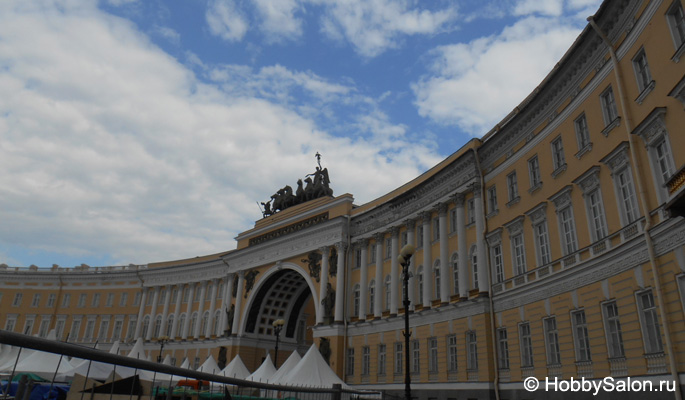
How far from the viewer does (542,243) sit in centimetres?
2081

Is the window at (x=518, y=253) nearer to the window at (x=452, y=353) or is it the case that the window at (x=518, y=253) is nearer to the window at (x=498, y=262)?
the window at (x=498, y=262)

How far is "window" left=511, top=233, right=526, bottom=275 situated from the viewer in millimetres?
21984

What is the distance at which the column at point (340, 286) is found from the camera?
35594mm

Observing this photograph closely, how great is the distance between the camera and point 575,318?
18.3 metres

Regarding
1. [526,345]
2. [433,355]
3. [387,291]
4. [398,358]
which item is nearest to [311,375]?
[433,355]

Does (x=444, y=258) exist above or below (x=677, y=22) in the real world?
below

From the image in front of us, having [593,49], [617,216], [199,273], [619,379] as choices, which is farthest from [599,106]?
[199,273]

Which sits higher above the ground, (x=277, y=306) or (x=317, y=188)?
(x=317, y=188)

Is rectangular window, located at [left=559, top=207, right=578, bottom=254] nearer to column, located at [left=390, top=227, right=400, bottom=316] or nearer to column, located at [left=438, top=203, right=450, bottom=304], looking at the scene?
column, located at [left=438, top=203, right=450, bottom=304]

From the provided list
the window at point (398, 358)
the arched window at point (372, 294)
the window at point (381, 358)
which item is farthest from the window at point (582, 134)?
the arched window at point (372, 294)

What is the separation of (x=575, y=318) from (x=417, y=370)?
39.3 feet

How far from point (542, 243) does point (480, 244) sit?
4.61m

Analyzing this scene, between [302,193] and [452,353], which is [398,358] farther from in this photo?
[302,193]

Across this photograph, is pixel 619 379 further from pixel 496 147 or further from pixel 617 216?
pixel 496 147
